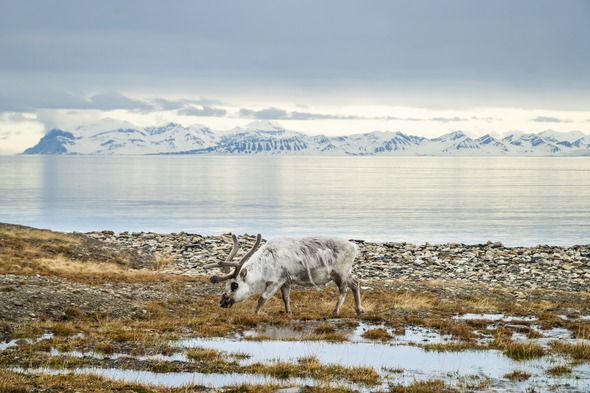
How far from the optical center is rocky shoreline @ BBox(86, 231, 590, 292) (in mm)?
37188

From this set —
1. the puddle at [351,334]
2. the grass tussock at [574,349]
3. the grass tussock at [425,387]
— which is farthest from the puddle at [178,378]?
the grass tussock at [574,349]

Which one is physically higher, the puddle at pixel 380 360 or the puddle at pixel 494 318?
the puddle at pixel 380 360

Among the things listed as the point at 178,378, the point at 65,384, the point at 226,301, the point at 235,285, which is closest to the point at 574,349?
the point at 178,378

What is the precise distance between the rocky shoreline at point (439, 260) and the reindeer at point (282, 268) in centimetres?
1595

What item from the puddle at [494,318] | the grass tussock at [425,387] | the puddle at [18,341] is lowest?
the puddle at [494,318]

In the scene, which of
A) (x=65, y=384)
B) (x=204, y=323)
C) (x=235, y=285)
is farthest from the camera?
(x=235, y=285)

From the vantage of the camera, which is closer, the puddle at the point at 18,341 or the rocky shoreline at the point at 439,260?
the puddle at the point at 18,341

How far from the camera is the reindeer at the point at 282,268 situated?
19.8m

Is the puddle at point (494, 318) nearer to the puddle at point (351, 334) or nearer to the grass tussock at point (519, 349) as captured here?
the puddle at point (351, 334)

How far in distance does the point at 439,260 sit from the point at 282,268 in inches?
995

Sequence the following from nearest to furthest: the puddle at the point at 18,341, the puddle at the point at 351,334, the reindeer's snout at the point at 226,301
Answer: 1. the puddle at the point at 18,341
2. the puddle at the point at 351,334
3. the reindeer's snout at the point at 226,301

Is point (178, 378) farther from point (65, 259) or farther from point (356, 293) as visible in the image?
point (65, 259)

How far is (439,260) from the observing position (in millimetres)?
43375

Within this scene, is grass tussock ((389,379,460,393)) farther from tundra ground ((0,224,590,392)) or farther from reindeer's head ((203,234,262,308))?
reindeer's head ((203,234,262,308))
